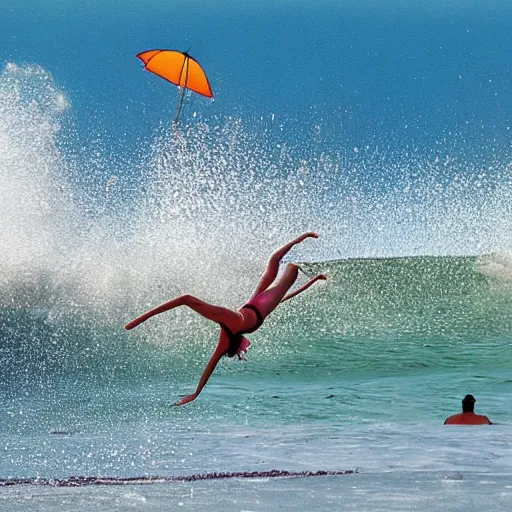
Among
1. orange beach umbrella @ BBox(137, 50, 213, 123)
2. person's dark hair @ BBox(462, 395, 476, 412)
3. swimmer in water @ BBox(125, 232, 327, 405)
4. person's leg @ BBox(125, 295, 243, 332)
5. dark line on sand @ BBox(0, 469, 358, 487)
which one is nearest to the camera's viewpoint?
person's leg @ BBox(125, 295, 243, 332)

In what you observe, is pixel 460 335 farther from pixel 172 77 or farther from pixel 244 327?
pixel 244 327

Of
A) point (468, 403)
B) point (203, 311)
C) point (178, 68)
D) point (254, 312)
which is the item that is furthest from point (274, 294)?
point (178, 68)

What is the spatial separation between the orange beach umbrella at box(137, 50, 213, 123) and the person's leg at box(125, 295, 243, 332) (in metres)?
7.86

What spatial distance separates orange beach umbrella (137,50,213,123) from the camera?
12609 millimetres

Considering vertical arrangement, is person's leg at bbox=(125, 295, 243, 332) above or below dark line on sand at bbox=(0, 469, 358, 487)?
above

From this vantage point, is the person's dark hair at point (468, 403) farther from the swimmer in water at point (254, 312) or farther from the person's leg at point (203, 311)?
the person's leg at point (203, 311)

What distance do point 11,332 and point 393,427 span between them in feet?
46.3

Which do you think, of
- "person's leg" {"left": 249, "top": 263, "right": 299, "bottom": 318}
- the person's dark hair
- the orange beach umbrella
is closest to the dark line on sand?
"person's leg" {"left": 249, "top": 263, "right": 299, "bottom": 318}

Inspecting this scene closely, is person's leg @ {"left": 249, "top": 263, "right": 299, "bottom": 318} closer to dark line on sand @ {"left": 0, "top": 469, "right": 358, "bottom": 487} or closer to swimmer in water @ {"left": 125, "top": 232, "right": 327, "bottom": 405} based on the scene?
swimmer in water @ {"left": 125, "top": 232, "right": 327, "bottom": 405}

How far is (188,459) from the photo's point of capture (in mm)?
7906

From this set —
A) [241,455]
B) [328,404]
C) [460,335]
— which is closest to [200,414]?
[328,404]

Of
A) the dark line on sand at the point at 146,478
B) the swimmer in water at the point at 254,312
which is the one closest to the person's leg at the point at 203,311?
the swimmer in water at the point at 254,312

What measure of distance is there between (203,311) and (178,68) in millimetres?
9032

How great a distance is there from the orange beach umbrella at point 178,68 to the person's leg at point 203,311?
25.8ft
